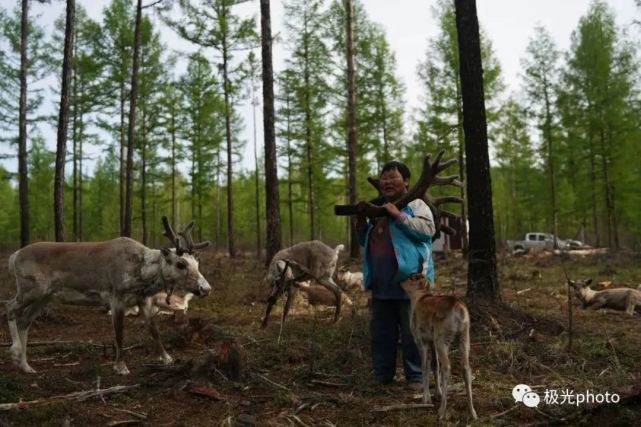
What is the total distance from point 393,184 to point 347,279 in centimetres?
869

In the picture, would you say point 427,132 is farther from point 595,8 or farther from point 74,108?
point 74,108

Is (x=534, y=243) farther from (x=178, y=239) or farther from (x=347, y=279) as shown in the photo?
(x=178, y=239)

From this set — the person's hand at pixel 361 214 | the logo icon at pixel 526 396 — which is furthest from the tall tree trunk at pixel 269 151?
the logo icon at pixel 526 396

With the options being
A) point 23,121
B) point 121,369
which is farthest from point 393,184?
point 23,121

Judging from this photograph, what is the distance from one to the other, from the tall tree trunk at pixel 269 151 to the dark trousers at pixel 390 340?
719 cm

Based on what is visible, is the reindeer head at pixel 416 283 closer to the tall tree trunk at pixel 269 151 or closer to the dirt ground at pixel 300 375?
the dirt ground at pixel 300 375

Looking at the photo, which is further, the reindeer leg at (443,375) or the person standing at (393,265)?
the person standing at (393,265)

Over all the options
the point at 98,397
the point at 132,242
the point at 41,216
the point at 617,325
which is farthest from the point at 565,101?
the point at 41,216

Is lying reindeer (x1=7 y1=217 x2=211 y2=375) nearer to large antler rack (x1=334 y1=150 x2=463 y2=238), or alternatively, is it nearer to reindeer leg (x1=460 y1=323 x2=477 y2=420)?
large antler rack (x1=334 y1=150 x2=463 y2=238)

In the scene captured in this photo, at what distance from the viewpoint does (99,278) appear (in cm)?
634

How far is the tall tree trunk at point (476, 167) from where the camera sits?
24.6ft

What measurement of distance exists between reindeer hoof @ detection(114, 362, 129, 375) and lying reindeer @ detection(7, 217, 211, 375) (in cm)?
59

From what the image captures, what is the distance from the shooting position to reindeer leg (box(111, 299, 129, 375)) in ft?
18.6

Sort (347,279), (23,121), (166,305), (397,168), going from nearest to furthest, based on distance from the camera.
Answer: (397,168)
(166,305)
(347,279)
(23,121)
